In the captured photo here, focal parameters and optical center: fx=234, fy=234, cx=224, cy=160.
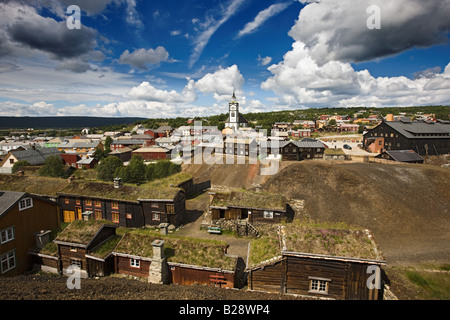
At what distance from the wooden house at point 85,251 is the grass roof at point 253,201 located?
12.6 metres

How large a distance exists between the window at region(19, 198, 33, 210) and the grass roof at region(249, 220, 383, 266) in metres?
19.3

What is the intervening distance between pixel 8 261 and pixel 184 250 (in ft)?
44.9

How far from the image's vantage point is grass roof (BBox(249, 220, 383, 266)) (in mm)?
13453

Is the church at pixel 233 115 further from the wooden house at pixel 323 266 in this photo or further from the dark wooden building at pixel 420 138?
the wooden house at pixel 323 266

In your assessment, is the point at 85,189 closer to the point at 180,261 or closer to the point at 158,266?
the point at 158,266

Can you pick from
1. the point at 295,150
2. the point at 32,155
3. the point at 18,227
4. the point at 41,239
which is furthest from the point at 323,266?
the point at 32,155

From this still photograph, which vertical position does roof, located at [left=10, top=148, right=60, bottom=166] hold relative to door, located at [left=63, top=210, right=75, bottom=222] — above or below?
above

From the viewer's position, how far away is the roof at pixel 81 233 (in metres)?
17.9

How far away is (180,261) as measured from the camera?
645 inches

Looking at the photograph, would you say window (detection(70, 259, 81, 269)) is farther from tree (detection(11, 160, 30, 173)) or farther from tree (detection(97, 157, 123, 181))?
tree (detection(11, 160, 30, 173))

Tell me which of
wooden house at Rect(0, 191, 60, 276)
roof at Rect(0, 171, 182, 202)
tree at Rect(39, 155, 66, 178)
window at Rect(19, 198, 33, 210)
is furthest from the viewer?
tree at Rect(39, 155, 66, 178)

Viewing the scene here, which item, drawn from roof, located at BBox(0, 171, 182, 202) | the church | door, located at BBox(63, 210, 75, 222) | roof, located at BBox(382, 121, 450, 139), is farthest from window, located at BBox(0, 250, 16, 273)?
the church

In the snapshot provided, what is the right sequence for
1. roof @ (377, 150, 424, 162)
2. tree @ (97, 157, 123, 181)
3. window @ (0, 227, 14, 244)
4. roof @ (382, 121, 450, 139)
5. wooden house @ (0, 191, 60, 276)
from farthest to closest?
roof @ (382, 121, 450, 139) → tree @ (97, 157, 123, 181) → roof @ (377, 150, 424, 162) → wooden house @ (0, 191, 60, 276) → window @ (0, 227, 14, 244)
